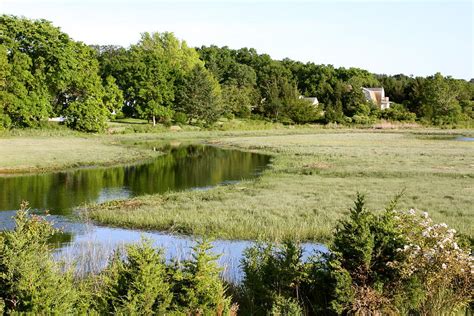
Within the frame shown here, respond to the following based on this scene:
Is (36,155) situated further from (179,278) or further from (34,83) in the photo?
(179,278)

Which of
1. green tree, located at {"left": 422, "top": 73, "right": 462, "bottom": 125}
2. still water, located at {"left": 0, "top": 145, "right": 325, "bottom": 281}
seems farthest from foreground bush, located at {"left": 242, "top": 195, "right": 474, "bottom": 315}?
green tree, located at {"left": 422, "top": 73, "right": 462, "bottom": 125}

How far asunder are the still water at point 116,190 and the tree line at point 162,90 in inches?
864

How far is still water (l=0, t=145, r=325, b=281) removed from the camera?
40.9 ft

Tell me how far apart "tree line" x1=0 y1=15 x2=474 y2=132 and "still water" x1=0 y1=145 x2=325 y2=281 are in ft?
72.0

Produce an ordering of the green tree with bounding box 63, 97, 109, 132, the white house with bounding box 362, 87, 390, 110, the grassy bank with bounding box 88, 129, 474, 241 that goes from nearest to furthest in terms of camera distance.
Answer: the grassy bank with bounding box 88, 129, 474, 241 < the green tree with bounding box 63, 97, 109, 132 < the white house with bounding box 362, 87, 390, 110

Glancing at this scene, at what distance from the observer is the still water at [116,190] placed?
12453mm

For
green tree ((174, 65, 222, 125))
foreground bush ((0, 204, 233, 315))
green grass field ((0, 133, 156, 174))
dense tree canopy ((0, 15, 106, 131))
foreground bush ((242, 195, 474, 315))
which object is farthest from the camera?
green tree ((174, 65, 222, 125))

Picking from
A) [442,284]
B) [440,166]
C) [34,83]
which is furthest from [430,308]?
[34,83]

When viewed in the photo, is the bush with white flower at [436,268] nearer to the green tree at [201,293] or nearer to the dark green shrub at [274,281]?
the dark green shrub at [274,281]

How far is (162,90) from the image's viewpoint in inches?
2982

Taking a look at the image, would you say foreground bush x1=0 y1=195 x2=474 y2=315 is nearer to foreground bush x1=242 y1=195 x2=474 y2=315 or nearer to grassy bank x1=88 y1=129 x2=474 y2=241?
foreground bush x1=242 y1=195 x2=474 y2=315

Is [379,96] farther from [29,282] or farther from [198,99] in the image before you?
[29,282]

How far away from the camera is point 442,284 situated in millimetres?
7293

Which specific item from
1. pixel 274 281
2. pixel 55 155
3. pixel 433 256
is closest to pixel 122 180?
pixel 55 155
